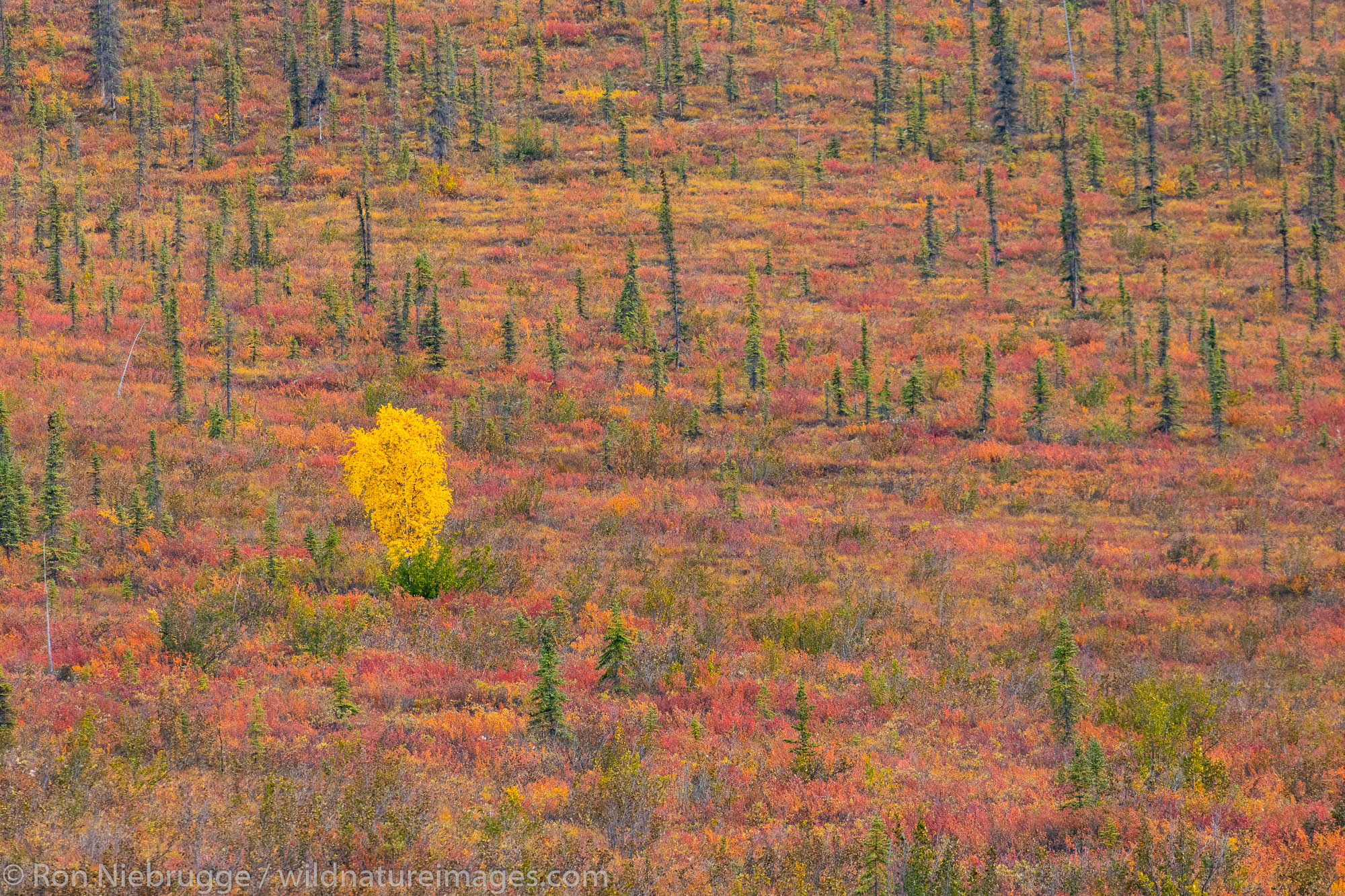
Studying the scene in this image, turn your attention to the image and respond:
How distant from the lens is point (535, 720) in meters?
9.67

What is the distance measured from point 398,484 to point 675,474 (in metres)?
9.08

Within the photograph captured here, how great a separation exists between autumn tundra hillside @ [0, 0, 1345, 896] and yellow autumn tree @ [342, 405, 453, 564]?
80 millimetres

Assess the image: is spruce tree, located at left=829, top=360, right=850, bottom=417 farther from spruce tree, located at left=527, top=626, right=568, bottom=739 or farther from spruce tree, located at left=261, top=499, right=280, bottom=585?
spruce tree, located at left=527, top=626, right=568, bottom=739

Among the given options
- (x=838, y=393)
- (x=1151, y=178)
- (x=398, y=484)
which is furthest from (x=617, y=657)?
(x=1151, y=178)

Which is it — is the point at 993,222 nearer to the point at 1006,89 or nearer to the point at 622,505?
the point at 1006,89

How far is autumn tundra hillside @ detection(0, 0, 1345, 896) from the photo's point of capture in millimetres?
7820

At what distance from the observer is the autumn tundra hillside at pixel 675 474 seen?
308 inches

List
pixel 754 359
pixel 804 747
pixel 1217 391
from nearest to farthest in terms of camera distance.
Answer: pixel 804 747 → pixel 1217 391 → pixel 754 359

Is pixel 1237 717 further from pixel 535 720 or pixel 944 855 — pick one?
pixel 535 720

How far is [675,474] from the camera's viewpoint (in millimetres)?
23109

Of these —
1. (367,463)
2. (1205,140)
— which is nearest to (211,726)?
(367,463)

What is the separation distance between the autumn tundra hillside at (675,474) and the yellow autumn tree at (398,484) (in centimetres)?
8

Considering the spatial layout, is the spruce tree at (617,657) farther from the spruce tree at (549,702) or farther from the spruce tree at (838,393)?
the spruce tree at (838,393)

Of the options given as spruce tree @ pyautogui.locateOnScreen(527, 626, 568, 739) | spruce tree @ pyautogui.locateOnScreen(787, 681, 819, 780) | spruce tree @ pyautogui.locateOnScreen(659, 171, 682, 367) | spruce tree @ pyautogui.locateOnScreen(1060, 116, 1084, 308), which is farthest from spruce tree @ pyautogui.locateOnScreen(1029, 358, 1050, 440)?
spruce tree @ pyautogui.locateOnScreen(527, 626, 568, 739)
